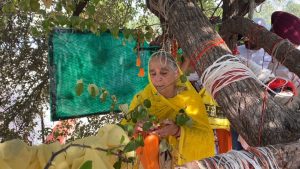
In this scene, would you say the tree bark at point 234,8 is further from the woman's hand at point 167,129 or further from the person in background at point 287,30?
the woman's hand at point 167,129

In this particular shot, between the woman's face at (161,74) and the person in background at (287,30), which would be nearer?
the woman's face at (161,74)

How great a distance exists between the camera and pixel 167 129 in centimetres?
211

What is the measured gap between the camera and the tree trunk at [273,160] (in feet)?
3.21

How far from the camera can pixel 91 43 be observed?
3.58 meters

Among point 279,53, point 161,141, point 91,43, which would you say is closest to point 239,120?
point 161,141

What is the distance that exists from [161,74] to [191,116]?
33 centimetres

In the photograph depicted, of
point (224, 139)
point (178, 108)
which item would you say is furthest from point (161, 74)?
point (224, 139)

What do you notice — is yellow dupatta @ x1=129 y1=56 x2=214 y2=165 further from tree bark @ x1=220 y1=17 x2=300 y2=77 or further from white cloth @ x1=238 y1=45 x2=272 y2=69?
white cloth @ x1=238 y1=45 x2=272 y2=69

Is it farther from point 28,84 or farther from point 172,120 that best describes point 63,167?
point 28,84

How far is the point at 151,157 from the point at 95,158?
110 cm

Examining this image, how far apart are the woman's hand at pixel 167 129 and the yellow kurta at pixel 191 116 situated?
11 centimetres

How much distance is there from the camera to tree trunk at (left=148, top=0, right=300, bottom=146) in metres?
1.33

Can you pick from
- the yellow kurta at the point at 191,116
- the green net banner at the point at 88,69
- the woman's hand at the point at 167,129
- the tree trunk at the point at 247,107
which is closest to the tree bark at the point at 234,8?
the green net banner at the point at 88,69

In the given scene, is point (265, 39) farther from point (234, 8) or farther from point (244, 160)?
point (244, 160)
